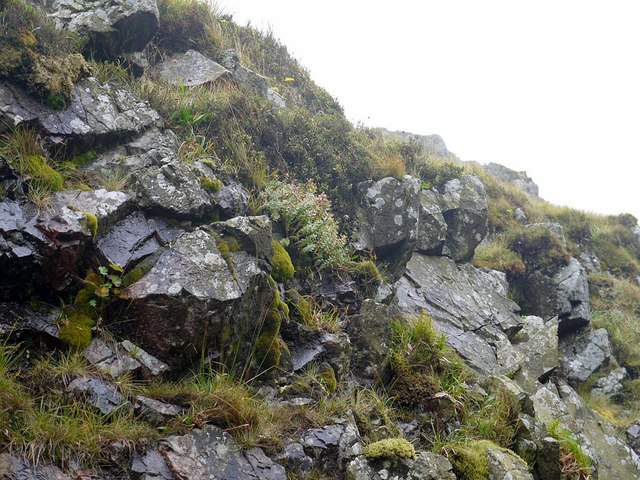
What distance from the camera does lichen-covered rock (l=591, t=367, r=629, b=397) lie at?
11.3m

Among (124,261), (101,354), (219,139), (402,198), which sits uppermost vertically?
(402,198)

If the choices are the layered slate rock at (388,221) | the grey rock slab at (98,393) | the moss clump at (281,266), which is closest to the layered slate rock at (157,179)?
the moss clump at (281,266)

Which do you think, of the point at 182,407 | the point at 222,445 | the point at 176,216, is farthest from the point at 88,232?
the point at 222,445

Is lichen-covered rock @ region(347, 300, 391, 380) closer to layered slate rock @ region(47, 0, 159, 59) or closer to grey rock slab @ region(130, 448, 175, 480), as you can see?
grey rock slab @ region(130, 448, 175, 480)

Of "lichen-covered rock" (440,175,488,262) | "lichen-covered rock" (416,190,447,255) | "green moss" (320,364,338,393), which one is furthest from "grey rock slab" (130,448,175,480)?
"lichen-covered rock" (440,175,488,262)

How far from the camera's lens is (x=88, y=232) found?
5.12m

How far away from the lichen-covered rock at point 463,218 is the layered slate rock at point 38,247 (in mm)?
8151

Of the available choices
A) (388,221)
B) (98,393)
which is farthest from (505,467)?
(388,221)

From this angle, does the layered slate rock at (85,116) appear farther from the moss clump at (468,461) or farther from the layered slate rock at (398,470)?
the moss clump at (468,461)

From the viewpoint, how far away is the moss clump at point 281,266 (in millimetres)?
6809

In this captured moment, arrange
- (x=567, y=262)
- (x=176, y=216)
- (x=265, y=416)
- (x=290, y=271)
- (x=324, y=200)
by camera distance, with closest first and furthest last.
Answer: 1. (x=265, y=416)
2. (x=176, y=216)
3. (x=290, y=271)
4. (x=324, y=200)
5. (x=567, y=262)

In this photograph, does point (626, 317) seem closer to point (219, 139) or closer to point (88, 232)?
point (219, 139)

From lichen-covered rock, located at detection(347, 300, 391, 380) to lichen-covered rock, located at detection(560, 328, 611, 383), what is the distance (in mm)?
6266

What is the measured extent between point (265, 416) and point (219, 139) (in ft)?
16.3
